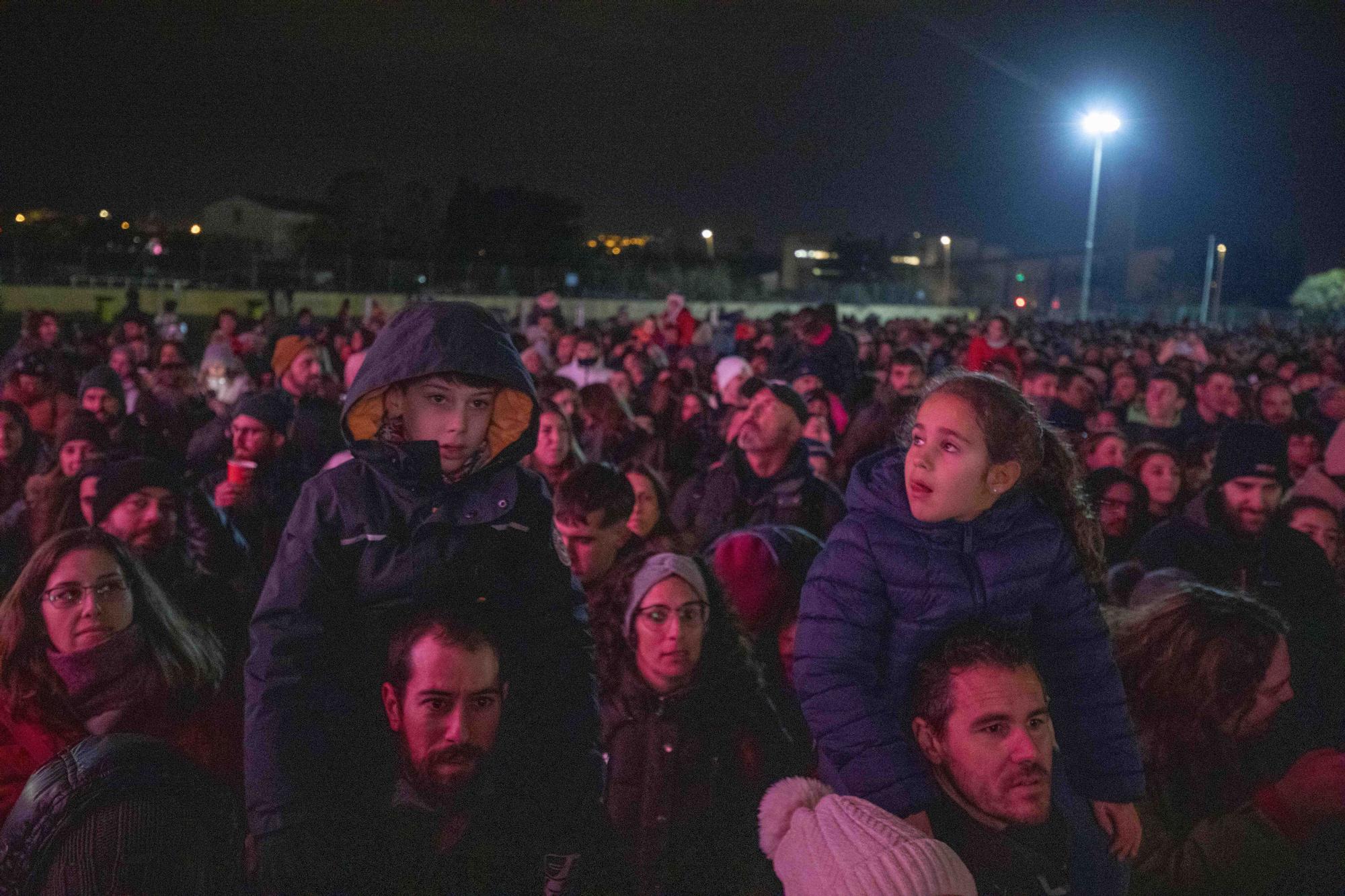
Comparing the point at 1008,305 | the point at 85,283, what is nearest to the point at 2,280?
the point at 85,283

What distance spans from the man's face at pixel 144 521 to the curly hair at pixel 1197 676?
3.47 m

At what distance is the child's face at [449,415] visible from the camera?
7.89 ft

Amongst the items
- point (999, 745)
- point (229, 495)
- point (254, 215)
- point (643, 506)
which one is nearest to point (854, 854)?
point (999, 745)

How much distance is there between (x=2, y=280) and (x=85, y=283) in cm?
270

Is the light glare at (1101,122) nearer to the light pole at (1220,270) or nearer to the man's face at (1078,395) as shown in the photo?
the man's face at (1078,395)

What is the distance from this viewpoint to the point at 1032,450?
237cm

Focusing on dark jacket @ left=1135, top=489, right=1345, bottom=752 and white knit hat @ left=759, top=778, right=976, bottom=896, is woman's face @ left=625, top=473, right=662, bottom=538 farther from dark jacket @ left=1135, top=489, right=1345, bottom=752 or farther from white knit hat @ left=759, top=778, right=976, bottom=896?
white knit hat @ left=759, top=778, right=976, bottom=896

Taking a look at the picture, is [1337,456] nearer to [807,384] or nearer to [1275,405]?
[1275,405]

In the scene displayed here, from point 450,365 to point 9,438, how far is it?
16.3 feet

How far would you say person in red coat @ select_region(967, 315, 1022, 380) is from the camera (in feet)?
29.0

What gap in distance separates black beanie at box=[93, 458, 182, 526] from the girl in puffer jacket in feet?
10.1

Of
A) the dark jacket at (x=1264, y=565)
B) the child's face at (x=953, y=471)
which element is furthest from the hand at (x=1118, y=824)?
the dark jacket at (x=1264, y=565)

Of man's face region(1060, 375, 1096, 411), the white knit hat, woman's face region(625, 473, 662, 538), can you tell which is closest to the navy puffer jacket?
the white knit hat

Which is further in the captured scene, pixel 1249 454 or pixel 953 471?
pixel 1249 454
